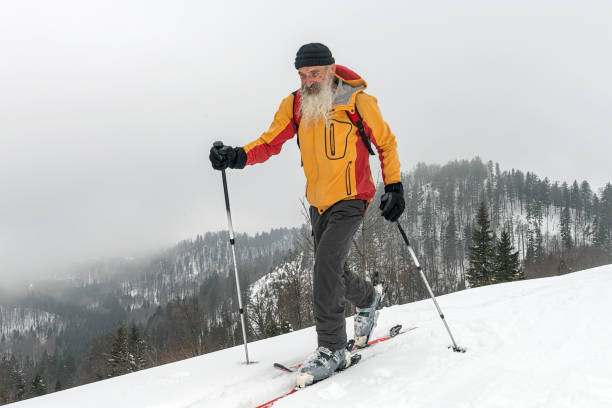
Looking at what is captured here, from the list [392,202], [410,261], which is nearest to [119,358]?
[410,261]

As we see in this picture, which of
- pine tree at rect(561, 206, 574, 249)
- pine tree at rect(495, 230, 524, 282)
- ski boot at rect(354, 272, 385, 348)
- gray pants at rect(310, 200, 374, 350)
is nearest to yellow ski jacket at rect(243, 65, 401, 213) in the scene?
gray pants at rect(310, 200, 374, 350)

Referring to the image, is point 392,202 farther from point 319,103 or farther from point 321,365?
point 321,365

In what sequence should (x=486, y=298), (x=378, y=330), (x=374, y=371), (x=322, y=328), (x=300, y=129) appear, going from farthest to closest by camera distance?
(x=486, y=298)
(x=378, y=330)
(x=300, y=129)
(x=322, y=328)
(x=374, y=371)

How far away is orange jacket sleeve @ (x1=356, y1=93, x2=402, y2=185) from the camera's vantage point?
278cm

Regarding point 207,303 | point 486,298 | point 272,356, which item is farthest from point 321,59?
point 207,303

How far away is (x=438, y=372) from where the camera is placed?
2373 millimetres

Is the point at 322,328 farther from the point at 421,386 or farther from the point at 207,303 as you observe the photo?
the point at 207,303

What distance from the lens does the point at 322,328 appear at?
108 inches

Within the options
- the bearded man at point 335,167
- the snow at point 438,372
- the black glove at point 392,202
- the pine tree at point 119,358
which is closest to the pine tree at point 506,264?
the snow at point 438,372

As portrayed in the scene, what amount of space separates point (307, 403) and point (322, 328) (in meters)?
0.72

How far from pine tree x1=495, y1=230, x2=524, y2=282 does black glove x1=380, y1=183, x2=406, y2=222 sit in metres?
40.0

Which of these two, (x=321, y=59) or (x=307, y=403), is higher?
(x=321, y=59)

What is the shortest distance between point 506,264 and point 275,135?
135 feet

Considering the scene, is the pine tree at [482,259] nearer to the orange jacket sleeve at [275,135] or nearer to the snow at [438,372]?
the snow at [438,372]
